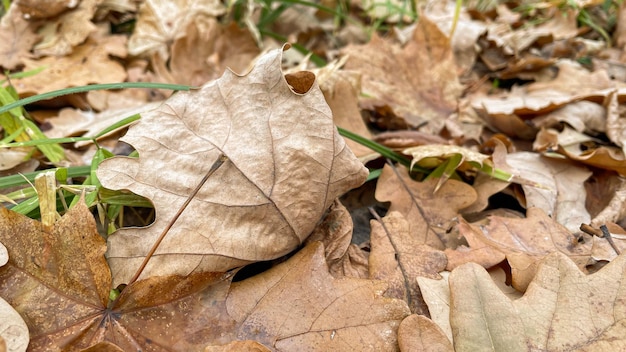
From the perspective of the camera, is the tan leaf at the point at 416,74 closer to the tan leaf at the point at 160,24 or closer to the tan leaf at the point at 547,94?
the tan leaf at the point at 547,94

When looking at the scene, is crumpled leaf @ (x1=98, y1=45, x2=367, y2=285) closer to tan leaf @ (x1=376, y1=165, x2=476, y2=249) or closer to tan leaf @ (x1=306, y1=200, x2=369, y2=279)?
tan leaf @ (x1=306, y1=200, x2=369, y2=279)

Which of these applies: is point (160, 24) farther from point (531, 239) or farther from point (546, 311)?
point (546, 311)

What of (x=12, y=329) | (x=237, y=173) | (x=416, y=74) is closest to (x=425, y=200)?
(x=237, y=173)

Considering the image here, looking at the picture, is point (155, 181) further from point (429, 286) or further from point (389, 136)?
point (389, 136)

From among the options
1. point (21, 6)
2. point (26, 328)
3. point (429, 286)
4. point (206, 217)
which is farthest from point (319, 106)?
point (21, 6)

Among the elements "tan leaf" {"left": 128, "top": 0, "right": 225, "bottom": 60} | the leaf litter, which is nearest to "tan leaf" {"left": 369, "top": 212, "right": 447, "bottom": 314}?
the leaf litter

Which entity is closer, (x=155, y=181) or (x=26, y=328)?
(x=26, y=328)
